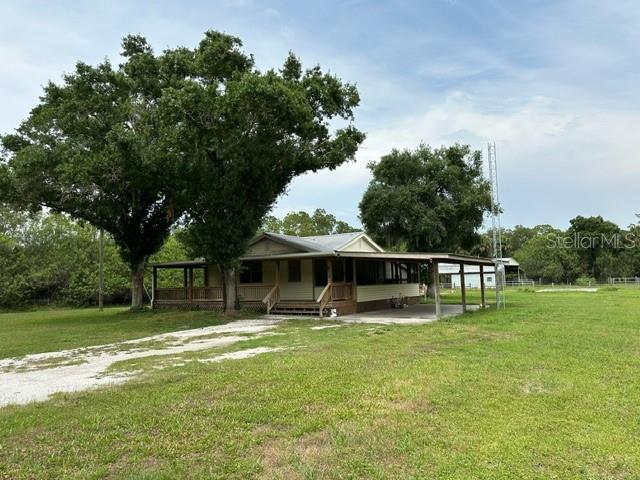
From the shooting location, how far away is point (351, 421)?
4617 millimetres

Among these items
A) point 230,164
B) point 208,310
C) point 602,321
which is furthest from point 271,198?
point 602,321

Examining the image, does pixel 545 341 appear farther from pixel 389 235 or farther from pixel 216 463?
pixel 389 235

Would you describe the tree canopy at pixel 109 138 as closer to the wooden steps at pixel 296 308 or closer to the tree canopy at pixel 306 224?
the wooden steps at pixel 296 308

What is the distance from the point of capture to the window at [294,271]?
19.2 meters

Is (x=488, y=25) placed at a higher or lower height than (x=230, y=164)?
higher

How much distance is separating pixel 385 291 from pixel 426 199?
8.31 metres

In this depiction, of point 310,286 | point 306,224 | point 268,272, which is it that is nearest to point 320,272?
point 310,286

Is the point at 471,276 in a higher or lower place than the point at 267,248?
lower

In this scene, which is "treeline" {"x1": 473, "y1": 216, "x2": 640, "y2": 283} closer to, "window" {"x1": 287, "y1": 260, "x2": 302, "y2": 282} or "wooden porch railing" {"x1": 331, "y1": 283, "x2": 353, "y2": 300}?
"wooden porch railing" {"x1": 331, "y1": 283, "x2": 353, "y2": 300}

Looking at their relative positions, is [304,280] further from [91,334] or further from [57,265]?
[57,265]

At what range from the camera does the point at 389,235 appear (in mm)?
28766

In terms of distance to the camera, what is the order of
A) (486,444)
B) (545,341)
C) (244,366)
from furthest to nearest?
(545,341), (244,366), (486,444)

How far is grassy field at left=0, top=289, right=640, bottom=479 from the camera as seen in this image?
3.60 m

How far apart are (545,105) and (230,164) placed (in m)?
11.0
